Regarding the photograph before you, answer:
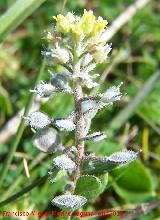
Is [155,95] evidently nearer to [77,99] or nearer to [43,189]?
[43,189]

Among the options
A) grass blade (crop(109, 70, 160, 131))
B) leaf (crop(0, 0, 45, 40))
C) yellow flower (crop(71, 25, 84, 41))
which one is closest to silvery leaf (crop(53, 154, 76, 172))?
yellow flower (crop(71, 25, 84, 41))

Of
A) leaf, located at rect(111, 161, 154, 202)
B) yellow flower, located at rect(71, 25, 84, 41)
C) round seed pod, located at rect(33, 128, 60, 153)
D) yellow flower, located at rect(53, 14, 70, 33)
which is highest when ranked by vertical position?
yellow flower, located at rect(53, 14, 70, 33)

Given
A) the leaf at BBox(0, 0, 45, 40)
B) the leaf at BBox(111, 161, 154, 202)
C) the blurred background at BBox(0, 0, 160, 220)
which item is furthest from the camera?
the leaf at BBox(111, 161, 154, 202)

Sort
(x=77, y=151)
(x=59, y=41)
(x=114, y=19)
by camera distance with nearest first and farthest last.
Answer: (x=59, y=41)
(x=77, y=151)
(x=114, y=19)

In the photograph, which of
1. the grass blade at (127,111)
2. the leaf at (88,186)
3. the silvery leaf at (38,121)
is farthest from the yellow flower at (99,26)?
the grass blade at (127,111)

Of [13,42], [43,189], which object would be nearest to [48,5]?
[13,42]

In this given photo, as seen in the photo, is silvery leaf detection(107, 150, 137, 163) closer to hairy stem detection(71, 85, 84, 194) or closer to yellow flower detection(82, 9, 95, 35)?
hairy stem detection(71, 85, 84, 194)

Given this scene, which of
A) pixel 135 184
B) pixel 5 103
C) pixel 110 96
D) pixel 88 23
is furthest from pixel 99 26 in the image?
pixel 5 103

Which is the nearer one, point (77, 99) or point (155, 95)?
point (77, 99)
